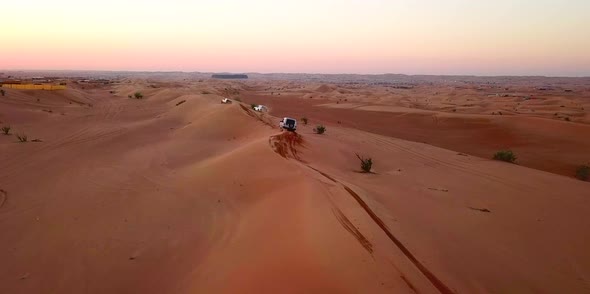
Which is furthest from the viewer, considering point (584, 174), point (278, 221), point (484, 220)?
point (584, 174)

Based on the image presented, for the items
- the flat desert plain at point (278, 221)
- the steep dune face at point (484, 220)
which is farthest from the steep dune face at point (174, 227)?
the steep dune face at point (484, 220)

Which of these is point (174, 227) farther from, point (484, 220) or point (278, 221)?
point (484, 220)

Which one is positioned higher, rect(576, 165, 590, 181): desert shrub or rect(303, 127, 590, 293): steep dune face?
rect(303, 127, 590, 293): steep dune face

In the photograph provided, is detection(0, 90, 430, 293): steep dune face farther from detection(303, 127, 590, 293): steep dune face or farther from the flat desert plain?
detection(303, 127, 590, 293): steep dune face

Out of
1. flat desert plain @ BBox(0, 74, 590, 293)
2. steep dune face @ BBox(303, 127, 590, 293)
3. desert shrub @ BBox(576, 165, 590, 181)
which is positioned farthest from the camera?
desert shrub @ BBox(576, 165, 590, 181)

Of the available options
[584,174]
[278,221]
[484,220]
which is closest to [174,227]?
[278,221]

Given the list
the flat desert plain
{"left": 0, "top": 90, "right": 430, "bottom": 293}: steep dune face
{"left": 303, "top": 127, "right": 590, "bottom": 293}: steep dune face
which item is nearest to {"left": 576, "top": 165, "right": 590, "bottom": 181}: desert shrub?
the flat desert plain

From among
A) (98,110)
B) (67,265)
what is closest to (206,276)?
(67,265)

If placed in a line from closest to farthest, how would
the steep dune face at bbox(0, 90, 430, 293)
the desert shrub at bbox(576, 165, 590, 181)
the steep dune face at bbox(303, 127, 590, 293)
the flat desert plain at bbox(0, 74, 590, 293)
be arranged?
the steep dune face at bbox(0, 90, 430, 293) → the flat desert plain at bbox(0, 74, 590, 293) → the steep dune face at bbox(303, 127, 590, 293) → the desert shrub at bbox(576, 165, 590, 181)

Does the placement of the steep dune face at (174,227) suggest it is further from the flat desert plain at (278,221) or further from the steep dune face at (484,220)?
the steep dune face at (484,220)

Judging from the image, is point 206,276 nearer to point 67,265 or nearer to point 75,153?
point 67,265

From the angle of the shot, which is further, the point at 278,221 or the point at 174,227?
the point at 174,227
